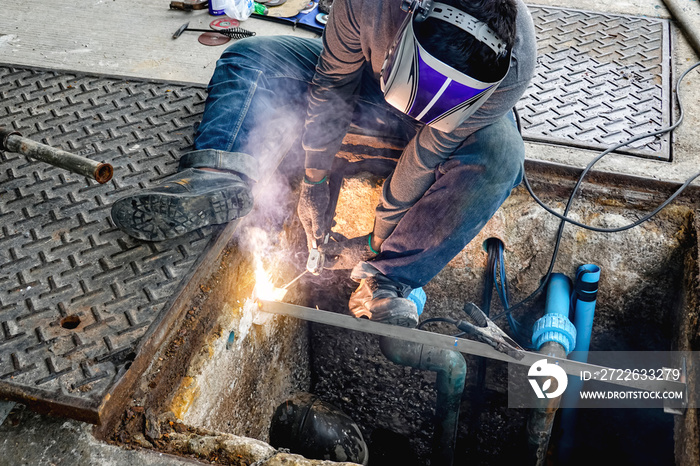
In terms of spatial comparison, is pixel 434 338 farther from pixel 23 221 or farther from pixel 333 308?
pixel 23 221

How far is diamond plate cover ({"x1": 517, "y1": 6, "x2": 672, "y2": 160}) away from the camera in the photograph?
2980 mm

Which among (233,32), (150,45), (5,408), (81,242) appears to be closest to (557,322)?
(81,242)

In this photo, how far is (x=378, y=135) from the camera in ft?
9.04

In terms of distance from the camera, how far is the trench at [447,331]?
2297 millimetres

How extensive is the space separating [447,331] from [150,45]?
2718mm

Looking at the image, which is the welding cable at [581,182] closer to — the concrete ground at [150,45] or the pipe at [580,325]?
the concrete ground at [150,45]

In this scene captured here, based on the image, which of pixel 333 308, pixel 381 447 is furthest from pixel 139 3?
pixel 381 447

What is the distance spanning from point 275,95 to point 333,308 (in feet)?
4.63

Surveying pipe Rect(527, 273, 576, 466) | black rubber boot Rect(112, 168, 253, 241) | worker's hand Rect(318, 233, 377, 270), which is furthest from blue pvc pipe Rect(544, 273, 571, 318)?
black rubber boot Rect(112, 168, 253, 241)

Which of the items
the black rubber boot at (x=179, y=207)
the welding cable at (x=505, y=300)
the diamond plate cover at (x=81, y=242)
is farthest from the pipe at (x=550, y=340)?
the diamond plate cover at (x=81, y=242)

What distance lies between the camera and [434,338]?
97.0 inches

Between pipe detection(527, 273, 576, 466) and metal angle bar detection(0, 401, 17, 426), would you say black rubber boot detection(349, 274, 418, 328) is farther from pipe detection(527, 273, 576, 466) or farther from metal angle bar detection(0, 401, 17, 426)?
metal angle bar detection(0, 401, 17, 426)

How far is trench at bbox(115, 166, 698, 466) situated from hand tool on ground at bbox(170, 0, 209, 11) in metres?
2.11

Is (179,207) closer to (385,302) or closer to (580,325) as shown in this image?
(385,302)
